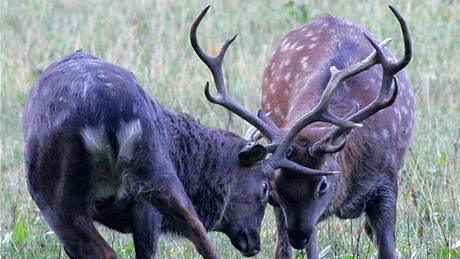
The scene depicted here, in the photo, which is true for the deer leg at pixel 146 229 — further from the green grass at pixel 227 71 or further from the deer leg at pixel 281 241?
the deer leg at pixel 281 241

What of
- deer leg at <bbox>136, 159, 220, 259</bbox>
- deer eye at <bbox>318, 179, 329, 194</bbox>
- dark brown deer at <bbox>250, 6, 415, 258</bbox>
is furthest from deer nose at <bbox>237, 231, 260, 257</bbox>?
deer leg at <bbox>136, 159, 220, 259</bbox>

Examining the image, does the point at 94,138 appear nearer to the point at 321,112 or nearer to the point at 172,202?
the point at 172,202

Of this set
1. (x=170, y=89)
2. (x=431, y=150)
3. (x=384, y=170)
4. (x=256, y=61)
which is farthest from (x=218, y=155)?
(x=256, y=61)

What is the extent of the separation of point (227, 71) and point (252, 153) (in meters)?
4.59

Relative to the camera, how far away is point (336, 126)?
705 cm

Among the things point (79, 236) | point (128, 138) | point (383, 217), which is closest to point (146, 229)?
point (79, 236)

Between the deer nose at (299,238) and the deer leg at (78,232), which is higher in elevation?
the deer leg at (78,232)

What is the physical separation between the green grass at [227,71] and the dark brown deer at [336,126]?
261 millimetres

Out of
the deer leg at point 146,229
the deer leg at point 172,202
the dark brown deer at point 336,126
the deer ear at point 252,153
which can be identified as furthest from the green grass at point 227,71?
the deer leg at point 172,202

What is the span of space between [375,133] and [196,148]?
1131mm

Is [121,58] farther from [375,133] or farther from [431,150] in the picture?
[375,133]

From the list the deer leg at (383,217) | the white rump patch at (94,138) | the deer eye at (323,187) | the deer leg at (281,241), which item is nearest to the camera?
the white rump patch at (94,138)

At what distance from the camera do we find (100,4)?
13.6 meters

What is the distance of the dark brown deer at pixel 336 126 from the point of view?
6.98m
